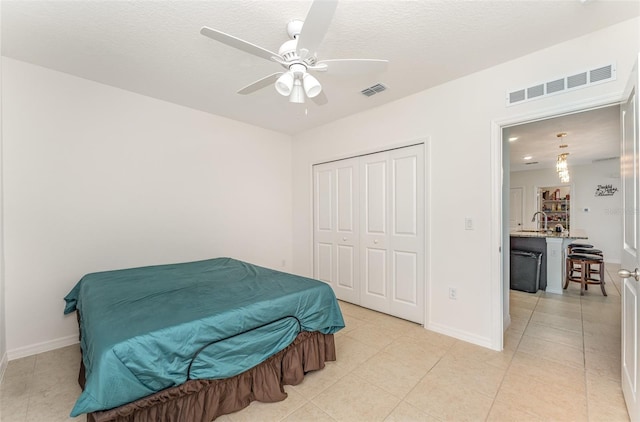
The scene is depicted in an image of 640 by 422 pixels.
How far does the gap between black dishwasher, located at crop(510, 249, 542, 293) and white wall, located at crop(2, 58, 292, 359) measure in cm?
438

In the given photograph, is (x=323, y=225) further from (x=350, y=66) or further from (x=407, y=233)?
(x=350, y=66)

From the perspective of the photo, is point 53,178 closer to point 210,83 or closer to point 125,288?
point 125,288

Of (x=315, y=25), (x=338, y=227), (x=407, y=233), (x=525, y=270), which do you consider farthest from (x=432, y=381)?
(x=525, y=270)

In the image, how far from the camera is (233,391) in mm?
1733

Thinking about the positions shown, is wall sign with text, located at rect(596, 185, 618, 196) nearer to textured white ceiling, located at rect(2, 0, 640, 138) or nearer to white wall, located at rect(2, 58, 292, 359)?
textured white ceiling, located at rect(2, 0, 640, 138)

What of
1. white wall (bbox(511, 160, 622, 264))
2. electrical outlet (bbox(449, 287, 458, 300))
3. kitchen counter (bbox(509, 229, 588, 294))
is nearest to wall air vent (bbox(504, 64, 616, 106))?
electrical outlet (bbox(449, 287, 458, 300))

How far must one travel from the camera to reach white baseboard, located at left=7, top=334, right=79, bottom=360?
7.92 feet

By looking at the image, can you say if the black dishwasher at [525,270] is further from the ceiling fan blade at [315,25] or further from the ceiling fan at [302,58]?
the ceiling fan blade at [315,25]

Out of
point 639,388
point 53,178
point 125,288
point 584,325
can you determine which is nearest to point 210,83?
point 53,178

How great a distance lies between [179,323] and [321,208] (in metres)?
2.93

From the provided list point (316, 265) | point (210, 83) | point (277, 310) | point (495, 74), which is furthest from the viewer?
point (316, 265)

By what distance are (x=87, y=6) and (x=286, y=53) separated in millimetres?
1402

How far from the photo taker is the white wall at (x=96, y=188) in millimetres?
2455

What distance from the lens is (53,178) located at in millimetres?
2600
